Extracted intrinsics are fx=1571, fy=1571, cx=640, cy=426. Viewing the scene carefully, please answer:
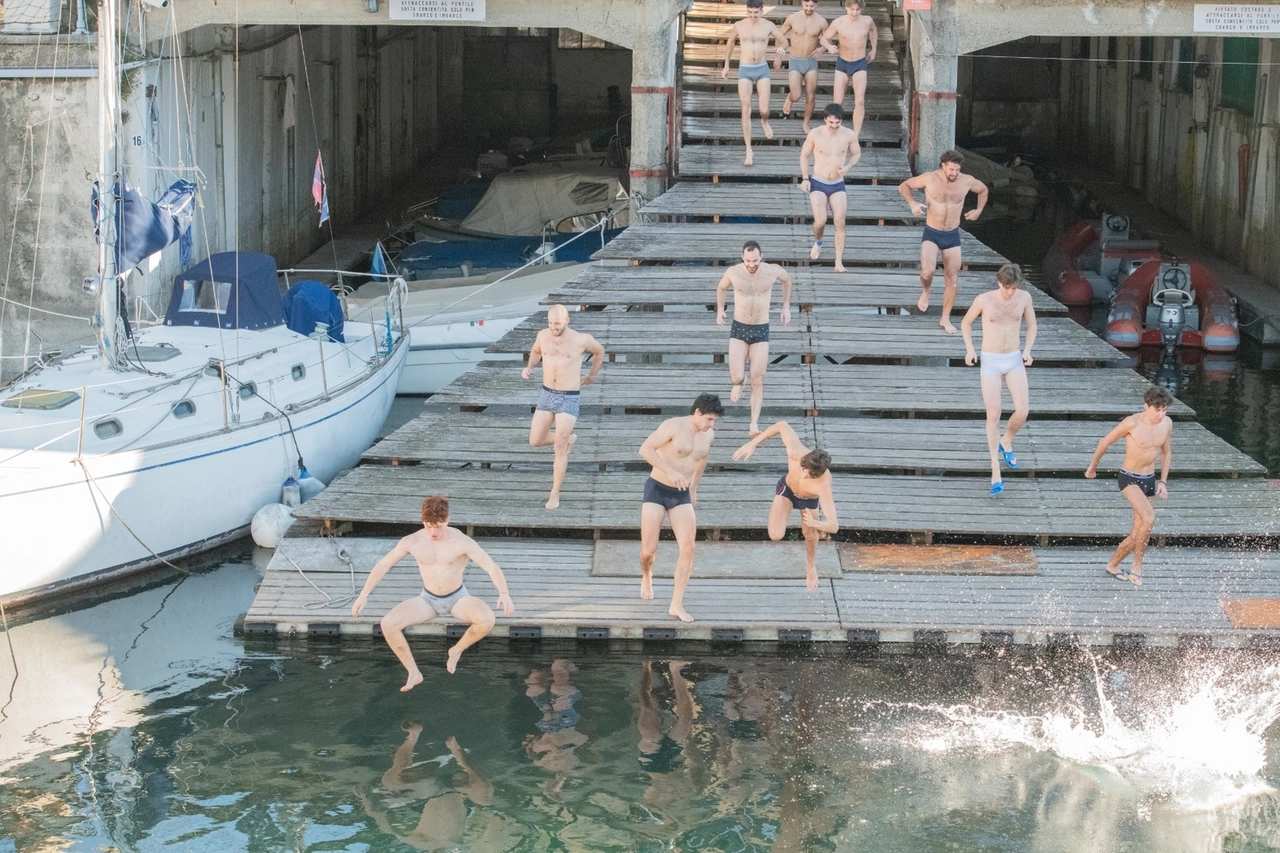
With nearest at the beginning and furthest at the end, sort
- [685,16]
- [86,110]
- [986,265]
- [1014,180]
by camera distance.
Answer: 1. [986,265]
2. [86,110]
3. [685,16]
4. [1014,180]

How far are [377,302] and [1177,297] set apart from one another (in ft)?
44.6

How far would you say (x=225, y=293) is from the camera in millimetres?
20328

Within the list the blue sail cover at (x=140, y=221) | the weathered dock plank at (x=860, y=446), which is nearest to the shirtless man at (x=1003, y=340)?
the weathered dock plank at (x=860, y=446)

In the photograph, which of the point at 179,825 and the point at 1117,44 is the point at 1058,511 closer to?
the point at 179,825

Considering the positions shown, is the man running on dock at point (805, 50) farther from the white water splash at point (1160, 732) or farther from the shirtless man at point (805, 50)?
the white water splash at point (1160, 732)

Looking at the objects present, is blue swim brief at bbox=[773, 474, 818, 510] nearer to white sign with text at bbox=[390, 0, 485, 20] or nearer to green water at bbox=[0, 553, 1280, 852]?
green water at bbox=[0, 553, 1280, 852]

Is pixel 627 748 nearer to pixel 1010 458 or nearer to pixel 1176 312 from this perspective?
pixel 1010 458

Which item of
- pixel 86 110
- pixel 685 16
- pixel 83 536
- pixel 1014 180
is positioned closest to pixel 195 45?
pixel 86 110

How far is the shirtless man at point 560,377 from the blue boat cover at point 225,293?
20.2 feet

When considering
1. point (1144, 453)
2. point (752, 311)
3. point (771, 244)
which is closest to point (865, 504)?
point (752, 311)

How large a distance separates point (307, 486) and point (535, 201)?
15.8m

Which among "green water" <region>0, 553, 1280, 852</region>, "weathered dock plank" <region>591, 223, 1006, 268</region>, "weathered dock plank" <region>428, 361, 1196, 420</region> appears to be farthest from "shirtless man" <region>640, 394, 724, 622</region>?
"weathered dock plank" <region>591, 223, 1006, 268</region>

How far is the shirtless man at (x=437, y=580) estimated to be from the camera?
39.9 feet

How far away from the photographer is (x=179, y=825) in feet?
38.1
